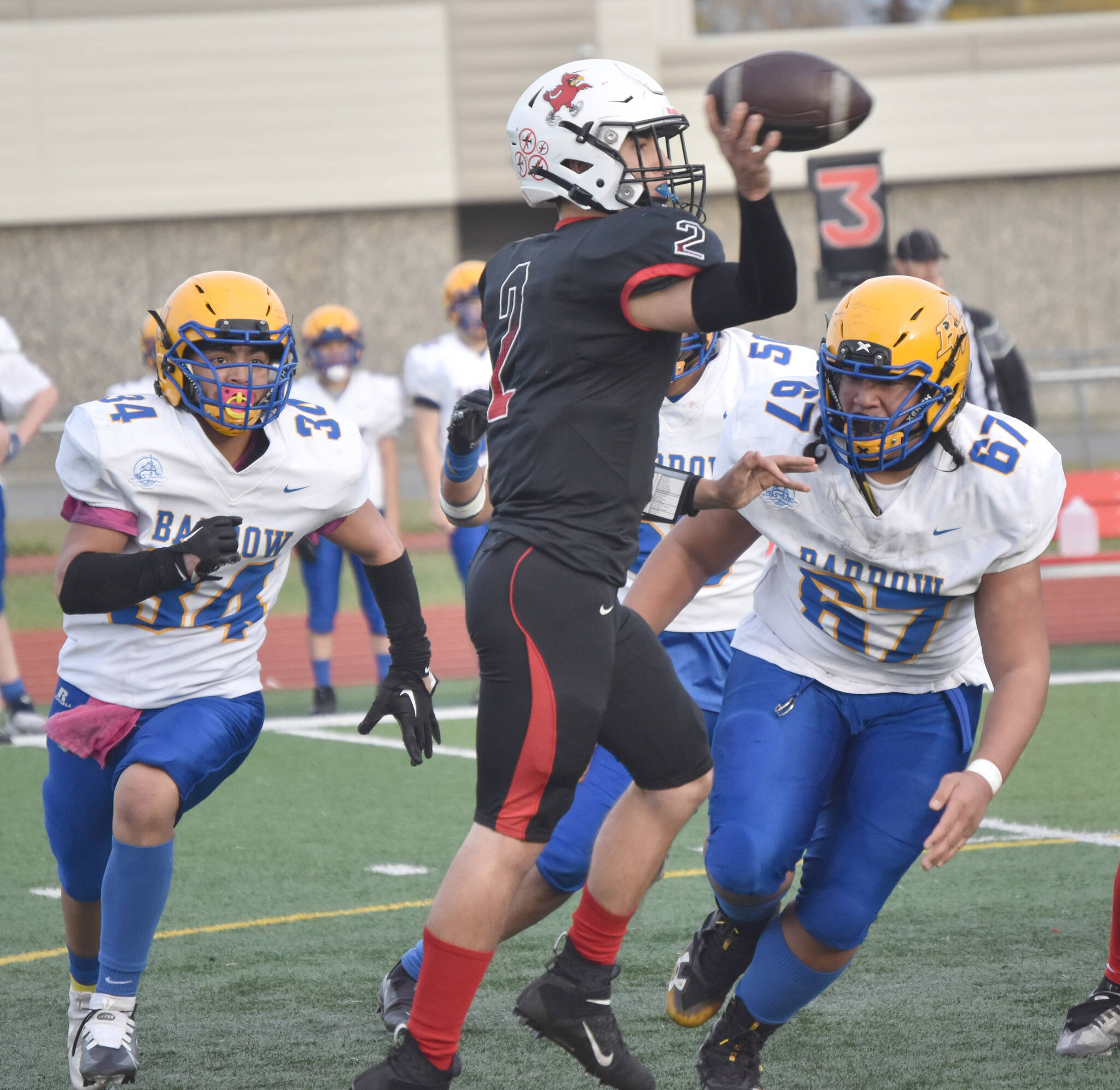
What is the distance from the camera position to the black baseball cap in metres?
7.67

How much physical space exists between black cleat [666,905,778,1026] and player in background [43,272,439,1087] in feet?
2.57

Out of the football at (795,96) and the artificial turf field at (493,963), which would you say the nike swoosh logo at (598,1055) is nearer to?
the artificial turf field at (493,963)

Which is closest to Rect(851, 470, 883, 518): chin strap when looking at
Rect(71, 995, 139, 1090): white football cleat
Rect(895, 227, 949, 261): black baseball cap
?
Rect(71, 995, 139, 1090): white football cleat

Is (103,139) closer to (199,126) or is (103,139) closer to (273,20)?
(199,126)

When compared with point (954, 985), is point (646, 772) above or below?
above

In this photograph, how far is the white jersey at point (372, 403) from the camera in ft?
27.7

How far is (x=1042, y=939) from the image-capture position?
441cm

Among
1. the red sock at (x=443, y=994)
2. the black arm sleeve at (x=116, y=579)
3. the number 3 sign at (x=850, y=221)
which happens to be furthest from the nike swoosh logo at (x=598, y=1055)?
the number 3 sign at (x=850, y=221)

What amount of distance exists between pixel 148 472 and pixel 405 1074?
4.71 ft

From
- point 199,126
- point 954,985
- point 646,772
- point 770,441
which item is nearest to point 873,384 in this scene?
point 770,441

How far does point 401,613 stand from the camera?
3.92m

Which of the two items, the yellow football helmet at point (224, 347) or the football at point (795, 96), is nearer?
the football at point (795, 96)

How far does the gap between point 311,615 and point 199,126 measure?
12.0 metres

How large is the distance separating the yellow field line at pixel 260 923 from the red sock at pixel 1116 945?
2050mm
